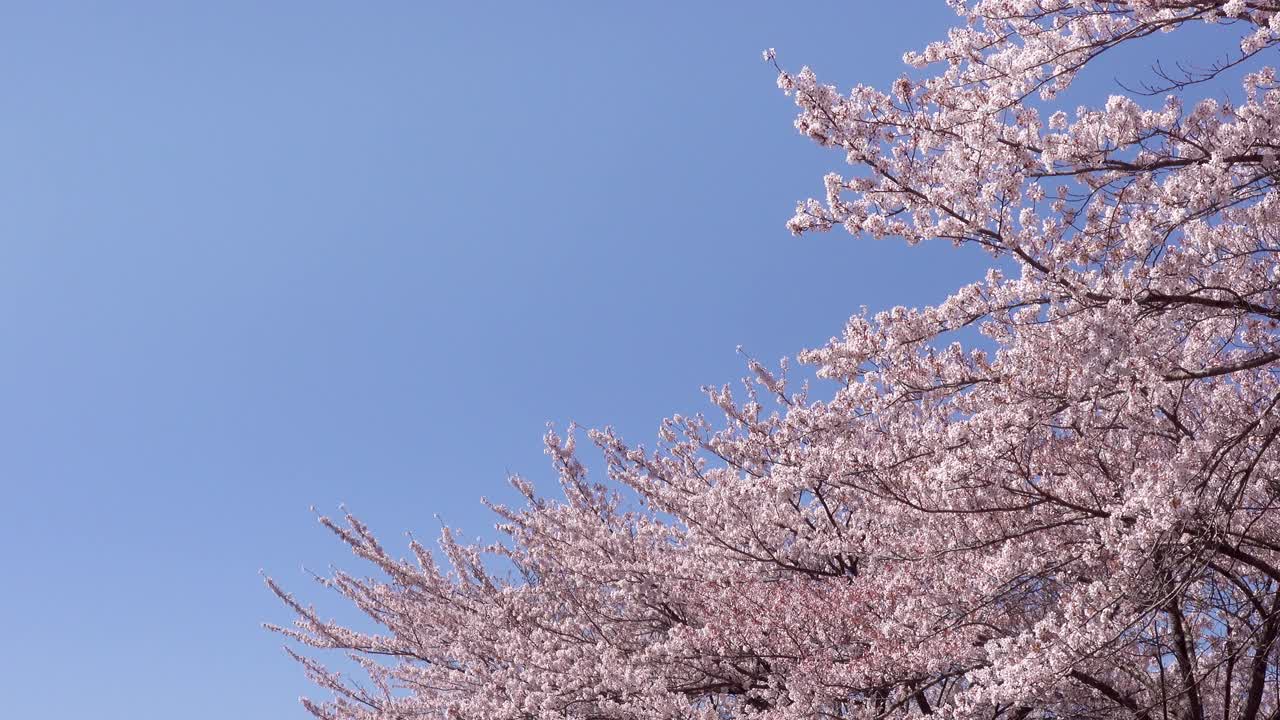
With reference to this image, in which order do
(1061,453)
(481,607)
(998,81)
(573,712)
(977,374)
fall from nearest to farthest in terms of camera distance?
(998,81), (977,374), (1061,453), (573,712), (481,607)

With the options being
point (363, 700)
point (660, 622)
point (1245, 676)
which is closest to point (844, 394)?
point (660, 622)

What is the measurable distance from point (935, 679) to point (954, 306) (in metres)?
3.48

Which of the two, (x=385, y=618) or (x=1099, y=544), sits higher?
(x=385, y=618)

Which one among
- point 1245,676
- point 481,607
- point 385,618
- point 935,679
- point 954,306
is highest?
point 385,618

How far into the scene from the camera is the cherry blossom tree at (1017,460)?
5.45 metres

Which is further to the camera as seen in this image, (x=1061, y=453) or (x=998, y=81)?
(x=1061, y=453)

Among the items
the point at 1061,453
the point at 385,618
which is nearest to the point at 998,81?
the point at 1061,453

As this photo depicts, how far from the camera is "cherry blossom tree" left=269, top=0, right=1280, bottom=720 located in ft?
17.9

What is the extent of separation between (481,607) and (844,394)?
6.23 m

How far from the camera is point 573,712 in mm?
10008

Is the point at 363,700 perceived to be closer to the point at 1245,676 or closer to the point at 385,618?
the point at 385,618

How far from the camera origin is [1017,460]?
6.23 metres

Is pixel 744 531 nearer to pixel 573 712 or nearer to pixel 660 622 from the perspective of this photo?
pixel 660 622

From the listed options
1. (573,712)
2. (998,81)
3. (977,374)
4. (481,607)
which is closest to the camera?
(998,81)
